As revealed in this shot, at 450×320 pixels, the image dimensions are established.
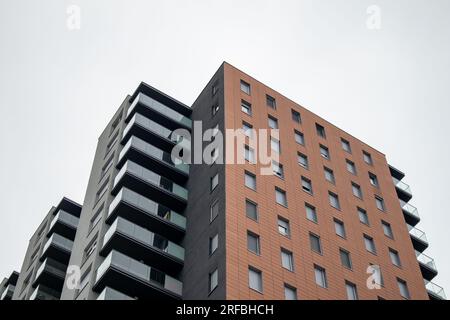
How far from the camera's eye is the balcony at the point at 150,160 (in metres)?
54.5

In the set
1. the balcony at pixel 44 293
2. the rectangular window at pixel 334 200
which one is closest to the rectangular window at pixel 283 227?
the rectangular window at pixel 334 200

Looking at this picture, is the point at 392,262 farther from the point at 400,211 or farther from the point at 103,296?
the point at 103,296

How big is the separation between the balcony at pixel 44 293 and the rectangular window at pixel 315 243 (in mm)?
23260

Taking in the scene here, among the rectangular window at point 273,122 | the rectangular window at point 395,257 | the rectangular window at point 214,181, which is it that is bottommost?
the rectangular window at point 395,257

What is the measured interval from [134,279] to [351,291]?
15.3 meters

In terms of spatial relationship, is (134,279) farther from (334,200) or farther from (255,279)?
(334,200)

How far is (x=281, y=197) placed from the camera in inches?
1971

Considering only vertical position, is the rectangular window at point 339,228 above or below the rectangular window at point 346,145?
below

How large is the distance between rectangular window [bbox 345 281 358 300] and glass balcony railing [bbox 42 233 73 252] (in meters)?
26.9

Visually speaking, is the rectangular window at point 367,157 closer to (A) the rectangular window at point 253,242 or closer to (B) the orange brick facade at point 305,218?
(B) the orange brick facade at point 305,218

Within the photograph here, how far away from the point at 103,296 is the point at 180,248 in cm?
800

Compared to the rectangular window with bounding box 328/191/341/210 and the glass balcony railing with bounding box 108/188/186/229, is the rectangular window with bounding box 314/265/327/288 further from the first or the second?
the glass balcony railing with bounding box 108/188/186/229

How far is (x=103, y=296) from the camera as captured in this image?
42.0m
